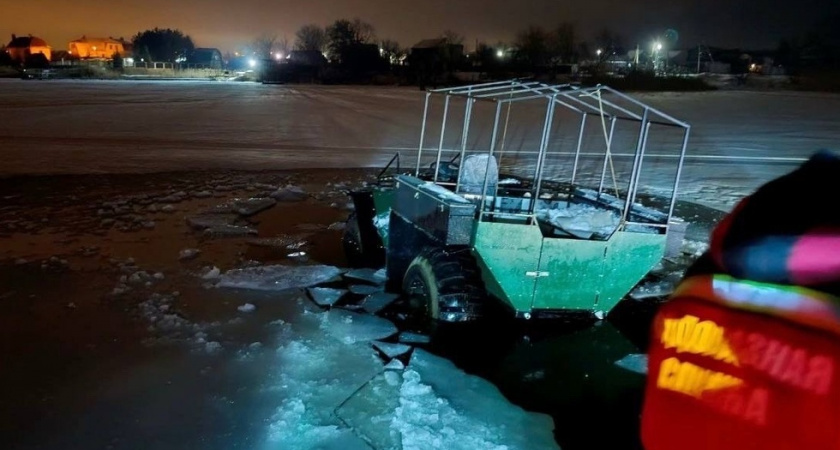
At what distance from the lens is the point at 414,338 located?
4.46 metres

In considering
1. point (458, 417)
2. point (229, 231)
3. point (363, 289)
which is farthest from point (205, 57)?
point (458, 417)

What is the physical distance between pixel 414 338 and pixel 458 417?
1087 mm

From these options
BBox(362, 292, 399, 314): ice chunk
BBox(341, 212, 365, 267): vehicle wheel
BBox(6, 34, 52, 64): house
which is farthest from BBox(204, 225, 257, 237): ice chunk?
BBox(6, 34, 52, 64): house

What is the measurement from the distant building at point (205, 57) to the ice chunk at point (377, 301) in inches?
3861

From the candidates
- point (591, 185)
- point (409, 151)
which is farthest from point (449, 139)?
point (591, 185)

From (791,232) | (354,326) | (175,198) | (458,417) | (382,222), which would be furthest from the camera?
(175,198)

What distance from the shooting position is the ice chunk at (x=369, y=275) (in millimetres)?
5745

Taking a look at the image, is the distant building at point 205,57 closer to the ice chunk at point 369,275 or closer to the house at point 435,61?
the house at point 435,61

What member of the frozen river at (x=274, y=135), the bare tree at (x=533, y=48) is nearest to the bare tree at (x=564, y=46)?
the bare tree at (x=533, y=48)

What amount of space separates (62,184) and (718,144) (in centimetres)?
1662

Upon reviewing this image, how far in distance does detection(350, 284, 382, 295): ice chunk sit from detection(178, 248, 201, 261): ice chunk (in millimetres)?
1881

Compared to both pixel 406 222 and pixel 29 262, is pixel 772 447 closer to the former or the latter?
pixel 406 222

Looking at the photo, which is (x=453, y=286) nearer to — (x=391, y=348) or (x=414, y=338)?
(x=414, y=338)

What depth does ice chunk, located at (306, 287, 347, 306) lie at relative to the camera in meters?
5.15
